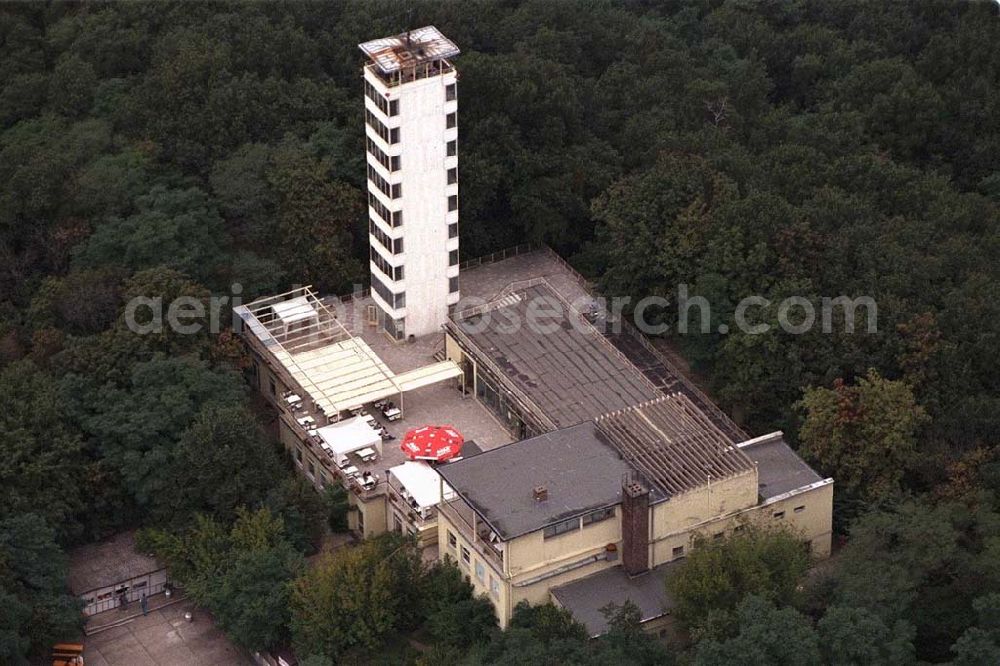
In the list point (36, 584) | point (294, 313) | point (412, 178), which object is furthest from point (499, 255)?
point (36, 584)

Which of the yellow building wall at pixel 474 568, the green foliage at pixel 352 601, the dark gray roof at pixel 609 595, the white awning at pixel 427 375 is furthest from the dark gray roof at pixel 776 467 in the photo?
the green foliage at pixel 352 601


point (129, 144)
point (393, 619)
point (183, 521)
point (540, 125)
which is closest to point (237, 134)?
point (129, 144)

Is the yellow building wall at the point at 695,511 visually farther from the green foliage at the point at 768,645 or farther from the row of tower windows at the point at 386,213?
the row of tower windows at the point at 386,213

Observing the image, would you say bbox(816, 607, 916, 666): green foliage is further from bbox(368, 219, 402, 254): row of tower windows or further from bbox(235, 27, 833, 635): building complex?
bbox(368, 219, 402, 254): row of tower windows

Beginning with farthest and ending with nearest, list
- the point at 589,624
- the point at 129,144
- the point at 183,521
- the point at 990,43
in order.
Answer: the point at 990,43 < the point at 129,144 < the point at 183,521 < the point at 589,624

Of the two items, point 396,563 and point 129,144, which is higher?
point 129,144

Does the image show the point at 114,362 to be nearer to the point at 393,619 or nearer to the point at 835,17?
the point at 393,619

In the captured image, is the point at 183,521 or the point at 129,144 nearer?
the point at 183,521
